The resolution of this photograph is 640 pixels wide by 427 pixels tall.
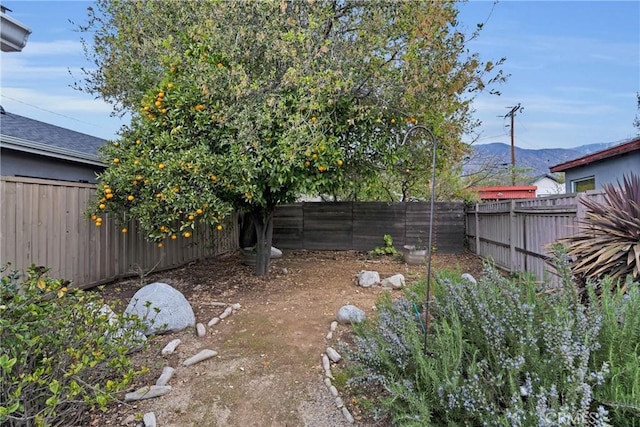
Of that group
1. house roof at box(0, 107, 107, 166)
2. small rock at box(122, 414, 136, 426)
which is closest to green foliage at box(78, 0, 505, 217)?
house roof at box(0, 107, 107, 166)

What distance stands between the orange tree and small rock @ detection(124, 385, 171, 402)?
184 cm

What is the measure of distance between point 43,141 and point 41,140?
5 centimetres

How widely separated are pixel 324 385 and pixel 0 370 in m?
1.99

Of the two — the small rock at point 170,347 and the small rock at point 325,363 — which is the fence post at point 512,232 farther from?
the small rock at point 170,347

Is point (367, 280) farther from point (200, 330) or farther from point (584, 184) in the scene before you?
point (584, 184)

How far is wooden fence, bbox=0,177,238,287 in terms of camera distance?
3916 millimetres

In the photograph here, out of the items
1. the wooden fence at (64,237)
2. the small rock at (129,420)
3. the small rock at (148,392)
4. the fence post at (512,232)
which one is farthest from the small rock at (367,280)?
the small rock at (129,420)

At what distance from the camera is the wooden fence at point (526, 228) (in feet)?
14.1

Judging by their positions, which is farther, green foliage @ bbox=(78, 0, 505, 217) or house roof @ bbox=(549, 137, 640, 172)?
house roof @ bbox=(549, 137, 640, 172)

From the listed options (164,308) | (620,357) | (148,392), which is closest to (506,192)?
(620,357)

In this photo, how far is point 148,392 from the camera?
2.54 meters

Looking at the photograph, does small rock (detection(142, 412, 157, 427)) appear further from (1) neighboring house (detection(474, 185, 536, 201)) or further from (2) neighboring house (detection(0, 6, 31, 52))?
(1) neighboring house (detection(474, 185, 536, 201))

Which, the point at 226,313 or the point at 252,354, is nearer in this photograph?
the point at 252,354

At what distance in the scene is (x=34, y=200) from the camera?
417 centimetres
